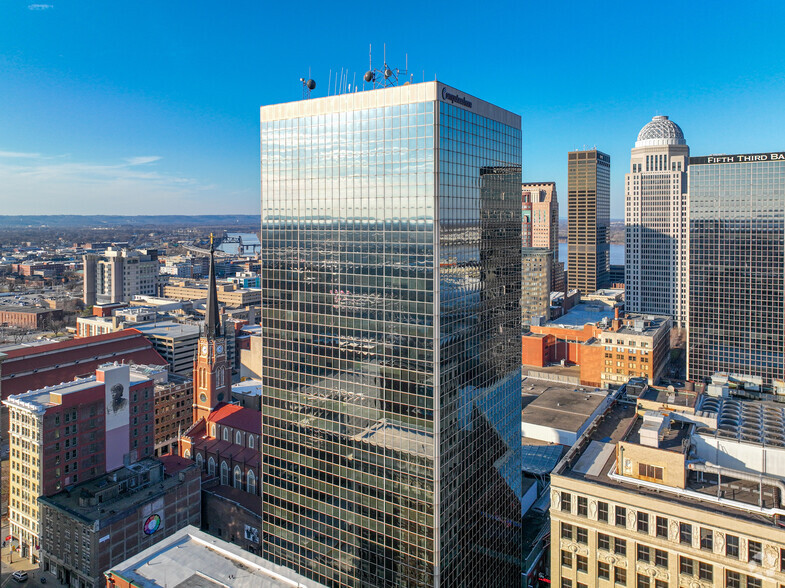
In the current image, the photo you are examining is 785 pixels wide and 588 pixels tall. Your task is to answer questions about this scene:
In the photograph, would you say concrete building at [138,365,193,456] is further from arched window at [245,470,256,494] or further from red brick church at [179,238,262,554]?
arched window at [245,470,256,494]

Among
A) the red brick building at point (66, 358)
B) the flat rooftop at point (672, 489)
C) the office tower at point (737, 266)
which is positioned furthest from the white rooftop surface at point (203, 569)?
the office tower at point (737, 266)

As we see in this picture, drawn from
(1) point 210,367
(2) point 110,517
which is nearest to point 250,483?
(2) point 110,517

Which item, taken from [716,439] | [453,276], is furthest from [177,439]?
[716,439]

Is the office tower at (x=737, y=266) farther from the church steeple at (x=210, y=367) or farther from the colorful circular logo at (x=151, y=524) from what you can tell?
the colorful circular logo at (x=151, y=524)

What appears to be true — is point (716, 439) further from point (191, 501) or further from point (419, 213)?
point (191, 501)

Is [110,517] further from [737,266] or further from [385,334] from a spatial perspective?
[737,266]

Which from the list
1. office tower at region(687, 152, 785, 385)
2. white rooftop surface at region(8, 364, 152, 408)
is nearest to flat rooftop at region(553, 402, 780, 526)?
white rooftop surface at region(8, 364, 152, 408)

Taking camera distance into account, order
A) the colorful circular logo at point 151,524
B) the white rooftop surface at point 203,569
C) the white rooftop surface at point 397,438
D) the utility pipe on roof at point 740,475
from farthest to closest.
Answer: the colorful circular logo at point 151,524
the white rooftop surface at point 397,438
the white rooftop surface at point 203,569
the utility pipe on roof at point 740,475
